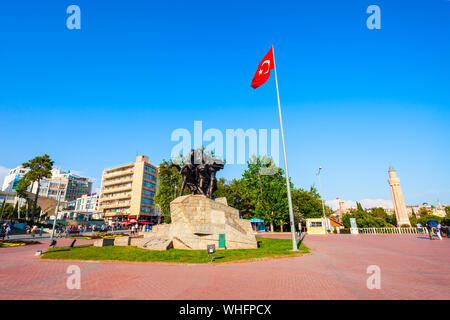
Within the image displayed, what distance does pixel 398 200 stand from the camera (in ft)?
191

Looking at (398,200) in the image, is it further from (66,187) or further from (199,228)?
(66,187)

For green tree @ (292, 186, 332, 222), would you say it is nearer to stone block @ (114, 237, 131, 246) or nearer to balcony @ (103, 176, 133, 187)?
stone block @ (114, 237, 131, 246)

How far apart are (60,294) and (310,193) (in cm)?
5626

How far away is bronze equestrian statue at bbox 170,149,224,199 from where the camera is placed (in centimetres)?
1902

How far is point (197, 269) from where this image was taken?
8461 mm

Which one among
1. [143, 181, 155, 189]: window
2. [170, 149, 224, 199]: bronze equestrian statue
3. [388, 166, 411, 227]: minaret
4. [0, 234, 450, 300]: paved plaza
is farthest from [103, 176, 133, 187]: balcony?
[388, 166, 411, 227]: minaret

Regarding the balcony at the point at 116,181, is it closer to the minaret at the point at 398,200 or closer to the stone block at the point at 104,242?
the stone block at the point at 104,242

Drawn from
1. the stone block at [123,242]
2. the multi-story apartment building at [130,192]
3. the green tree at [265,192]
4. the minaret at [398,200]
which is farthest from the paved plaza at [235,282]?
the minaret at [398,200]

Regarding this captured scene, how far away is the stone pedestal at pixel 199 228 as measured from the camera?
14.5m

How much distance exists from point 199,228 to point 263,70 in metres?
12.8

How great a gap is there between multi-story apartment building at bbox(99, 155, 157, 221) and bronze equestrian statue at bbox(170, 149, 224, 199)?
50119 mm

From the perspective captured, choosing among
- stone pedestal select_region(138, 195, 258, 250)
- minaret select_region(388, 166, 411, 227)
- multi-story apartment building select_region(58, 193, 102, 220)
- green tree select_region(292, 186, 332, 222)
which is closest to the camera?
stone pedestal select_region(138, 195, 258, 250)

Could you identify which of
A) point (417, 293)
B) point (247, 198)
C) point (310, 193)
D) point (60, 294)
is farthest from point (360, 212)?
point (60, 294)
